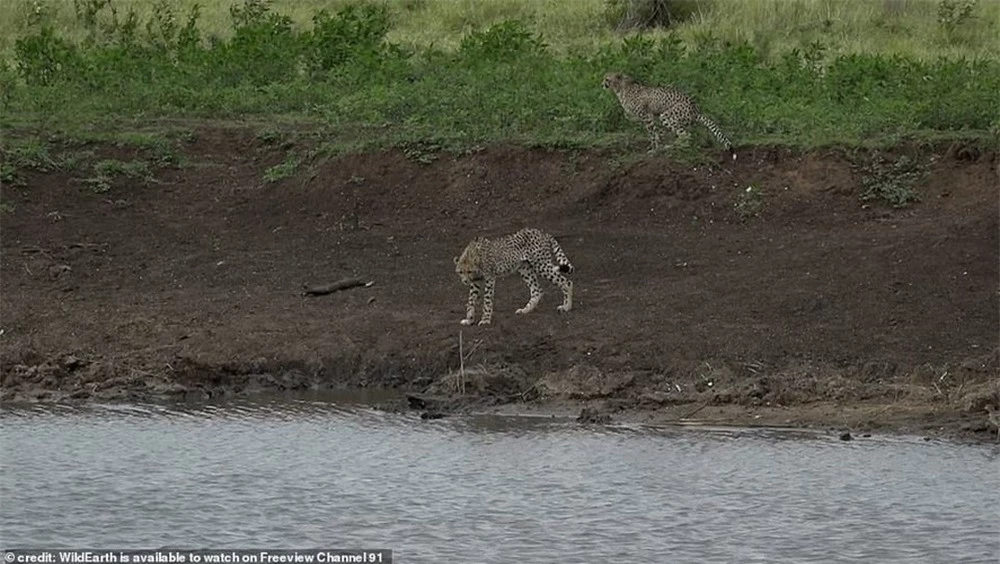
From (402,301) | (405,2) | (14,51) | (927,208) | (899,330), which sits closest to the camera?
(899,330)

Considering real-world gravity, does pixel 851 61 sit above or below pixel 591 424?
above

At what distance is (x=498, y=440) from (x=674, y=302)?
2.41 m

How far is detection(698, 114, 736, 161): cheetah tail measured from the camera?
15734 millimetres

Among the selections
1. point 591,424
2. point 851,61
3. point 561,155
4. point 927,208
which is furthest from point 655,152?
point 591,424

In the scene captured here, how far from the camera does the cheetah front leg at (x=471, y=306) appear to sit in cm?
1296

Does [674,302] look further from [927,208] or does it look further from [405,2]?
[405,2]

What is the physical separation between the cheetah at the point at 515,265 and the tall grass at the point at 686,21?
29.0 ft

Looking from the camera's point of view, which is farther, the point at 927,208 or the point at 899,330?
the point at 927,208

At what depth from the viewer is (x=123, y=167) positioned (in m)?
16.7

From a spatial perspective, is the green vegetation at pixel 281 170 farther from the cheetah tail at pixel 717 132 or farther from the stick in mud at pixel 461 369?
the stick in mud at pixel 461 369

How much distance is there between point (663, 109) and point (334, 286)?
376cm

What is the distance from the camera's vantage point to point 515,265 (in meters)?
13.2

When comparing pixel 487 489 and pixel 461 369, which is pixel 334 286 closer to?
pixel 461 369

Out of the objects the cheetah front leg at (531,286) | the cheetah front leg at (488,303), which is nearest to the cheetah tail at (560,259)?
the cheetah front leg at (531,286)
